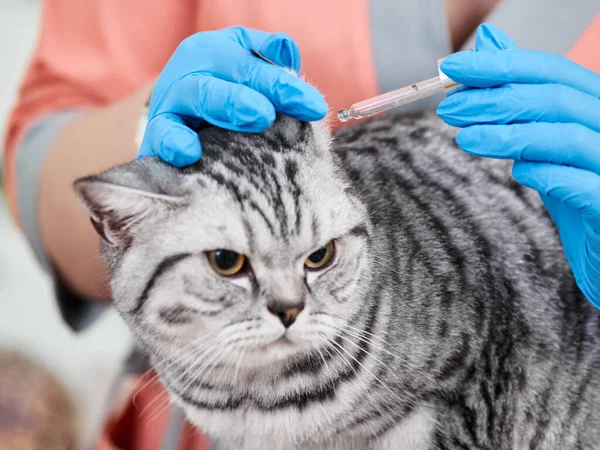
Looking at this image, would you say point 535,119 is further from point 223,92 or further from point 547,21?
point 223,92

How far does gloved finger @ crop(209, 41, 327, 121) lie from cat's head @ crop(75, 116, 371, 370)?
4 cm

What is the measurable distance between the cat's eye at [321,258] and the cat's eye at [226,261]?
8 cm

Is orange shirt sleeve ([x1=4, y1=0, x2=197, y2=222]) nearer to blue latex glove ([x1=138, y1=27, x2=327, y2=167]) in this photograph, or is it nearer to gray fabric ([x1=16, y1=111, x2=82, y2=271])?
gray fabric ([x1=16, y1=111, x2=82, y2=271])

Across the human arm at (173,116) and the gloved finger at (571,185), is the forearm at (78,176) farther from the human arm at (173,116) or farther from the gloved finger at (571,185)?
the gloved finger at (571,185)

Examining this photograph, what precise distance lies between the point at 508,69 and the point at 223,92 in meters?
0.33

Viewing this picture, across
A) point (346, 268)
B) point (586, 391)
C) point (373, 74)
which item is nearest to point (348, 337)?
point (346, 268)

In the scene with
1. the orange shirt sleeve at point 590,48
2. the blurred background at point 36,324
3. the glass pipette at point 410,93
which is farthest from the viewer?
the blurred background at point 36,324

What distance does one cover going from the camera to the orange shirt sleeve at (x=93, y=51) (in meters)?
1.01

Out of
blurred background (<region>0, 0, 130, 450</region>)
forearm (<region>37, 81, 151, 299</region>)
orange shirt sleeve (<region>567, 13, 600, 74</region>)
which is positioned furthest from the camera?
blurred background (<region>0, 0, 130, 450</region>)

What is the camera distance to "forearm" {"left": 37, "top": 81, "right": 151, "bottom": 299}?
94 cm

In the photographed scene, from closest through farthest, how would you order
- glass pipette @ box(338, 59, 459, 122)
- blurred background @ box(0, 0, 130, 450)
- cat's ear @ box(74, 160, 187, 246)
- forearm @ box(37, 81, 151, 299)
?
cat's ear @ box(74, 160, 187, 246) < glass pipette @ box(338, 59, 459, 122) < forearm @ box(37, 81, 151, 299) < blurred background @ box(0, 0, 130, 450)

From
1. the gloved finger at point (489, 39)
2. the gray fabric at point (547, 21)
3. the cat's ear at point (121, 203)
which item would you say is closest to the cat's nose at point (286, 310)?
the cat's ear at point (121, 203)

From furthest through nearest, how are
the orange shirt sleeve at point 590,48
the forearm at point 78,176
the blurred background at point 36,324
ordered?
1. the blurred background at point 36,324
2. the forearm at point 78,176
3. the orange shirt sleeve at point 590,48

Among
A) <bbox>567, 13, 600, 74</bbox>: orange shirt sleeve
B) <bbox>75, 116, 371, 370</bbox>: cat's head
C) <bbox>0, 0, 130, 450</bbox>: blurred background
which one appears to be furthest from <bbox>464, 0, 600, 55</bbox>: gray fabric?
<bbox>0, 0, 130, 450</bbox>: blurred background
